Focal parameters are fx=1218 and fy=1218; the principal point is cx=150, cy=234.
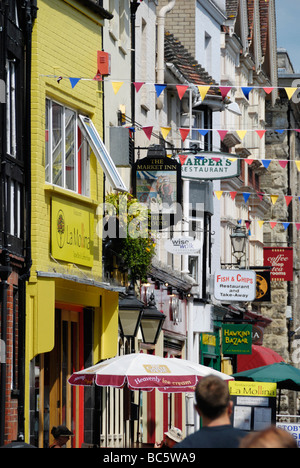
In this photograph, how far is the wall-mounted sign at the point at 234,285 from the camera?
31688 mm

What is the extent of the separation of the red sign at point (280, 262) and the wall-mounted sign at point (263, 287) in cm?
684

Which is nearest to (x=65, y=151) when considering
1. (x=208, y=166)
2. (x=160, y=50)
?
(x=208, y=166)

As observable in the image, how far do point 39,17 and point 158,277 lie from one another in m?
10.6

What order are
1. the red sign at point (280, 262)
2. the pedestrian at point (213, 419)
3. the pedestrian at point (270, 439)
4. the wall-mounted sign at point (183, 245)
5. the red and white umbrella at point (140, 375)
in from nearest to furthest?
the pedestrian at point (270, 439) < the pedestrian at point (213, 419) < the red and white umbrella at point (140, 375) < the wall-mounted sign at point (183, 245) < the red sign at point (280, 262)

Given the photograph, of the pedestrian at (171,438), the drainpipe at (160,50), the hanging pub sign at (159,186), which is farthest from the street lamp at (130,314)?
the drainpipe at (160,50)

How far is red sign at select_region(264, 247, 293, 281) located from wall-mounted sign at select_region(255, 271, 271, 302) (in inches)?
269

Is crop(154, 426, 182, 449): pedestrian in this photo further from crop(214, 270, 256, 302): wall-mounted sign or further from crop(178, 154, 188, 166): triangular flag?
crop(214, 270, 256, 302): wall-mounted sign

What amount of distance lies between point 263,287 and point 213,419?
33.5 meters

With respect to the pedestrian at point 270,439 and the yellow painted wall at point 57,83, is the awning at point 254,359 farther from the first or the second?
the pedestrian at point 270,439

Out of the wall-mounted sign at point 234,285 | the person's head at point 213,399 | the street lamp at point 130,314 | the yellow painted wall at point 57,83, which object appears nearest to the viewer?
the person's head at point 213,399

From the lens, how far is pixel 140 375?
650 inches

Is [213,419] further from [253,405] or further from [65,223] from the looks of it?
[253,405]

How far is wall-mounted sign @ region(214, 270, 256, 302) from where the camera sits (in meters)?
31.7
